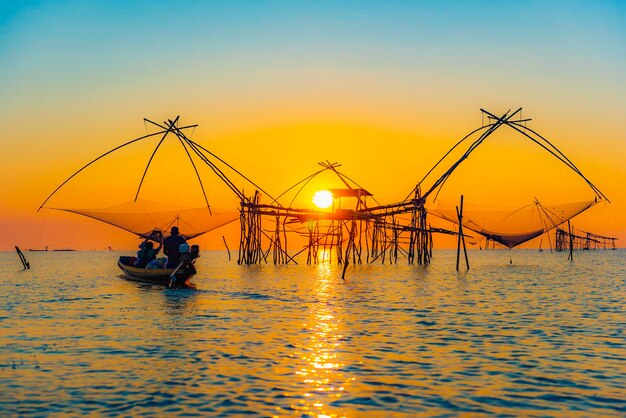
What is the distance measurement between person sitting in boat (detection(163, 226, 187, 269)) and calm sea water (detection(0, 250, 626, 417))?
9.73 feet

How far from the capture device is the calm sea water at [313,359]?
748 cm

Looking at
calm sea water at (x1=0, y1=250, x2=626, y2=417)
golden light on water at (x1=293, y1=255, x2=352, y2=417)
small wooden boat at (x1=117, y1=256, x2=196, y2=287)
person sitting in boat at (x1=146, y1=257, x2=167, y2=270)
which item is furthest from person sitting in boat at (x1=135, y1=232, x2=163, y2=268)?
golden light on water at (x1=293, y1=255, x2=352, y2=417)

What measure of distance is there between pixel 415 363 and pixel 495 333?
3573mm

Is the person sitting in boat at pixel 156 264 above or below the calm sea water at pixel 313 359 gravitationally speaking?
above

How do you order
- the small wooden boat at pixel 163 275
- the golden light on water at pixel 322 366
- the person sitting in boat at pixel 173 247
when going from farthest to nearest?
the small wooden boat at pixel 163 275 → the person sitting in boat at pixel 173 247 → the golden light on water at pixel 322 366

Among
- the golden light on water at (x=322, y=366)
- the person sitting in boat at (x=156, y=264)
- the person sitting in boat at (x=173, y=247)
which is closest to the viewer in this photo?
the golden light on water at (x=322, y=366)

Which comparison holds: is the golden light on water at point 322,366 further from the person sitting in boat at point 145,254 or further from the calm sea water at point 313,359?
the person sitting in boat at point 145,254

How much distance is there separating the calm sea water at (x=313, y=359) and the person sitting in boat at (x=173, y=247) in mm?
2967

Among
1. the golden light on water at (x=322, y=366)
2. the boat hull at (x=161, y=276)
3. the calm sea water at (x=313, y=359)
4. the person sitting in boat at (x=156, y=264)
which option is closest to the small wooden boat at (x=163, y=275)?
the boat hull at (x=161, y=276)

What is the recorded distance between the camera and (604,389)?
813 centimetres

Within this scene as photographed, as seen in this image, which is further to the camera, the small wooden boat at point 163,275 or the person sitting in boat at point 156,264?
the person sitting in boat at point 156,264

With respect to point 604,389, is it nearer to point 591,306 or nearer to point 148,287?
point 591,306

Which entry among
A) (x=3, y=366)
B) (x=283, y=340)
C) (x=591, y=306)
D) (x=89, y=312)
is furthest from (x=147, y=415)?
(x=591, y=306)

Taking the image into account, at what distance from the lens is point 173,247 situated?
853 inches
